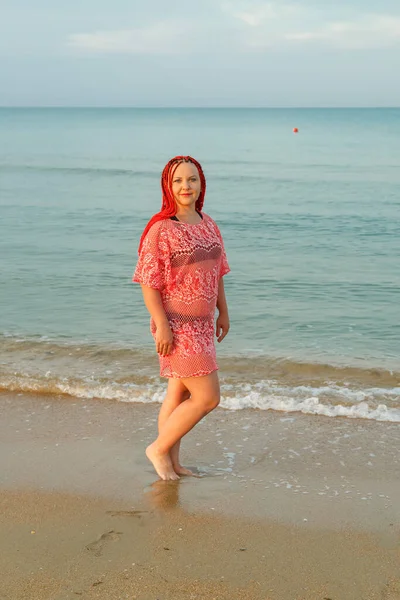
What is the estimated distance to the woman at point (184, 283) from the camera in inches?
161

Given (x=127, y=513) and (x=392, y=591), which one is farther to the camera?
(x=127, y=513)

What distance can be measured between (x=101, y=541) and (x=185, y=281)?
4.33 feet

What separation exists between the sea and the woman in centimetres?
166

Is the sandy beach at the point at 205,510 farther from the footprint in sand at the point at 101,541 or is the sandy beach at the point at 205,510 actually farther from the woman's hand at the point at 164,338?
the woman's hand at the point at 164,338

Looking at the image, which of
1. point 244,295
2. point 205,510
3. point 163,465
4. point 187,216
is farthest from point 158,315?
point 244,295

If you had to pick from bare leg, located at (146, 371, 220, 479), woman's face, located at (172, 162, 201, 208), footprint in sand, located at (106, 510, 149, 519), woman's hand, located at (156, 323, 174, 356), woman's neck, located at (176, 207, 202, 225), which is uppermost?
woman's face, located at (172, 162, 201, 208)

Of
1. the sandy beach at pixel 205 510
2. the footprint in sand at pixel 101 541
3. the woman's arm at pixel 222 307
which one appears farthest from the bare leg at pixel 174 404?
the footprint in sand at pixel 101 541

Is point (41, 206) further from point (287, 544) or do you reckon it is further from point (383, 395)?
point (287, 544)

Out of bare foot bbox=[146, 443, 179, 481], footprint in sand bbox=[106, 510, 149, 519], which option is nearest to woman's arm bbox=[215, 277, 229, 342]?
bare foot bbox=[146, 443, 179, 481]

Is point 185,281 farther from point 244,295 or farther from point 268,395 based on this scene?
point 244,295

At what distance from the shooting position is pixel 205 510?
160 inches

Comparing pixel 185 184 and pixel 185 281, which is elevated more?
pixel 185 184

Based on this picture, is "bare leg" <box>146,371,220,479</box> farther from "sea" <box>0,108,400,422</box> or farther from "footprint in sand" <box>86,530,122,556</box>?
"sea" <box>0,108,400,422</box>

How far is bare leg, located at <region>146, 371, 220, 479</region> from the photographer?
166 inches
